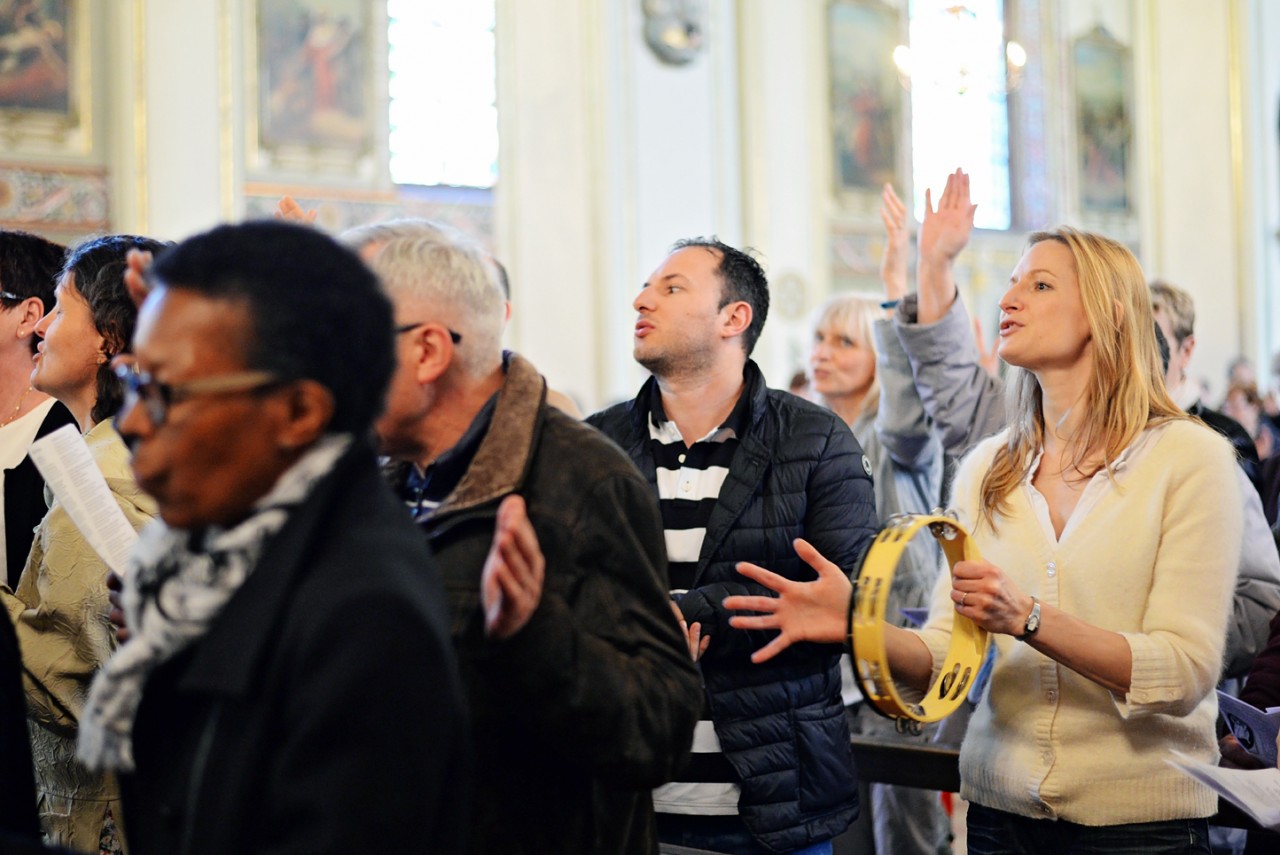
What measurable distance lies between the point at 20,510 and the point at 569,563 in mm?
1880

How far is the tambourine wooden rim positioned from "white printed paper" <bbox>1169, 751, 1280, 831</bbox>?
44 centimetres

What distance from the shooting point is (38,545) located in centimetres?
287

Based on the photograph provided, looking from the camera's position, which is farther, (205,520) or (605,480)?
(605,480)

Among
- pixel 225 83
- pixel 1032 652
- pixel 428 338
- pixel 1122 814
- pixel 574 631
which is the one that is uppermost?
pixel 225 83

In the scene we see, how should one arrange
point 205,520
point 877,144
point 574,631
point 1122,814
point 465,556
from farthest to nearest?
point 877,144 → point 1122,814 → point 465,556 → point 574,631 → point 205,520

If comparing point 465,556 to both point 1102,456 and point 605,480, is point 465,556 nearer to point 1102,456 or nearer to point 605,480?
point 605,480

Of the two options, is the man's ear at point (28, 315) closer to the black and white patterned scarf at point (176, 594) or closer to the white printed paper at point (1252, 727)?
the black and white patterned scarf at point (176, 594)

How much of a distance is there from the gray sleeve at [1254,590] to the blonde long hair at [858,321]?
154 cm

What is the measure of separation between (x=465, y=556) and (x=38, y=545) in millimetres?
1351

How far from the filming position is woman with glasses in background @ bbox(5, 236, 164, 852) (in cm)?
273

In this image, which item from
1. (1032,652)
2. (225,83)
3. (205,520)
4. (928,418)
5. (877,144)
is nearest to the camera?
(205,520)

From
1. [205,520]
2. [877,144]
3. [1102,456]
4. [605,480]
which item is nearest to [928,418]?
[1102,456]

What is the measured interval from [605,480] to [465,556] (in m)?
0.23

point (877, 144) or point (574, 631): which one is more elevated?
point (877, 144)
